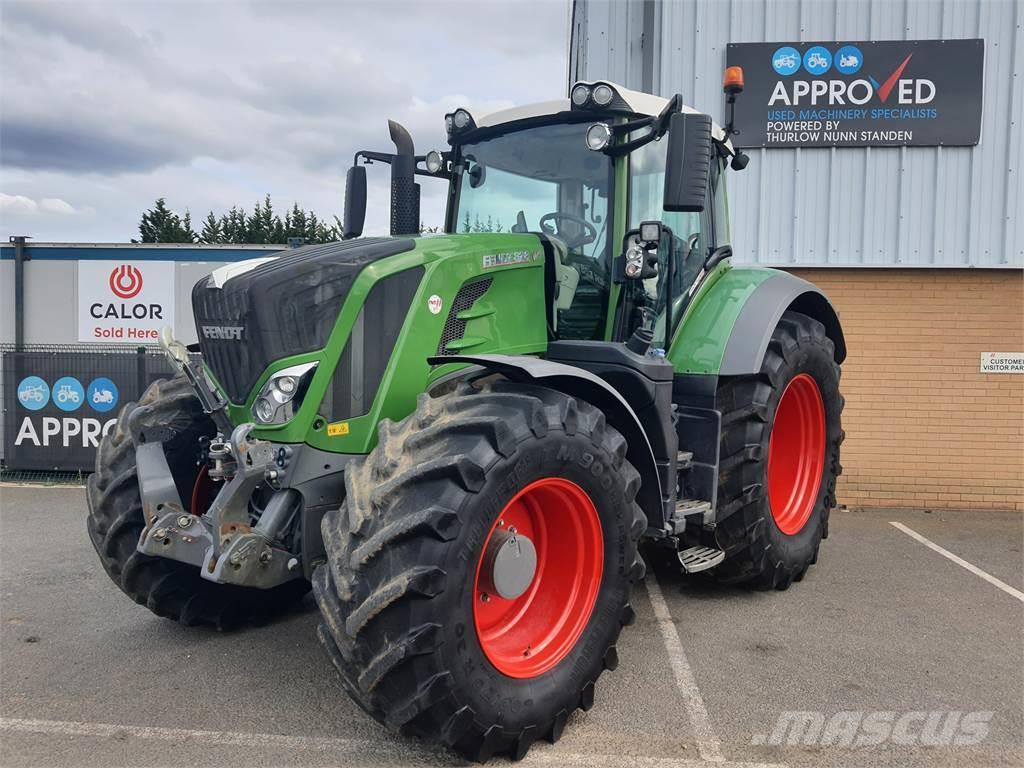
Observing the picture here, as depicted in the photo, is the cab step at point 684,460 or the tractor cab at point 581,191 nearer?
the tractor cab at point 581,191

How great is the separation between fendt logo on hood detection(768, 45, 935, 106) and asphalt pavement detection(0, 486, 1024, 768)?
4655 mm

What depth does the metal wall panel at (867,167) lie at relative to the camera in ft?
25.7

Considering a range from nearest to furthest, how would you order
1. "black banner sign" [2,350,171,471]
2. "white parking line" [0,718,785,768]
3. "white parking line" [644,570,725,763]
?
"white parking line" [0,718,785,768] → "white parking line" [644,570,725,763] → "black banner sign" [2,350,171,471]

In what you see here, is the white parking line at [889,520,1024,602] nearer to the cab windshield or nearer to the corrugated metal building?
the corrugated metal building

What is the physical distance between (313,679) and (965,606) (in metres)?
3.89

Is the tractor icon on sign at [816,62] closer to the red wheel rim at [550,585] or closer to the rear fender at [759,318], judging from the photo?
the rear fender at [759,318]

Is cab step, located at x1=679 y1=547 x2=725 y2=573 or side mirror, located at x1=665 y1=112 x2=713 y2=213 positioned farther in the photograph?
cab step, located at x1=679 y1=547 x2=725 y2=573

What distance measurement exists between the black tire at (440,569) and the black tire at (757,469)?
1.71 m

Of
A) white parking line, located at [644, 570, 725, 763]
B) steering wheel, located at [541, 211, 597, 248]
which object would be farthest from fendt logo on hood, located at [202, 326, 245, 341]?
white parking line, located at [644, 570, 725, 763]

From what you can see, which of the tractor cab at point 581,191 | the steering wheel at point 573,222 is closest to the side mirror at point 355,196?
the tractor cab at point 581,191

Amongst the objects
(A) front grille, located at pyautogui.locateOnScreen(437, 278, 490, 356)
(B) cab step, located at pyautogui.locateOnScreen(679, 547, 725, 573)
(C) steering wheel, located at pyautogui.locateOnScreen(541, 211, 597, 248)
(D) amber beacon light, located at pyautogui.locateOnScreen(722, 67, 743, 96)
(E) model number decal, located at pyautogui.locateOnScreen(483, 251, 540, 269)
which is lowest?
(B) cab step, located at pyautogui.locateOnScreen(679, 547, 725, 573)

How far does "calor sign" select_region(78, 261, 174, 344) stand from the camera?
414 inches

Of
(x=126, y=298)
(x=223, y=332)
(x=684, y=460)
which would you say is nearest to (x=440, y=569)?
(x=223, y=332)

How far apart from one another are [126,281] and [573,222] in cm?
809
